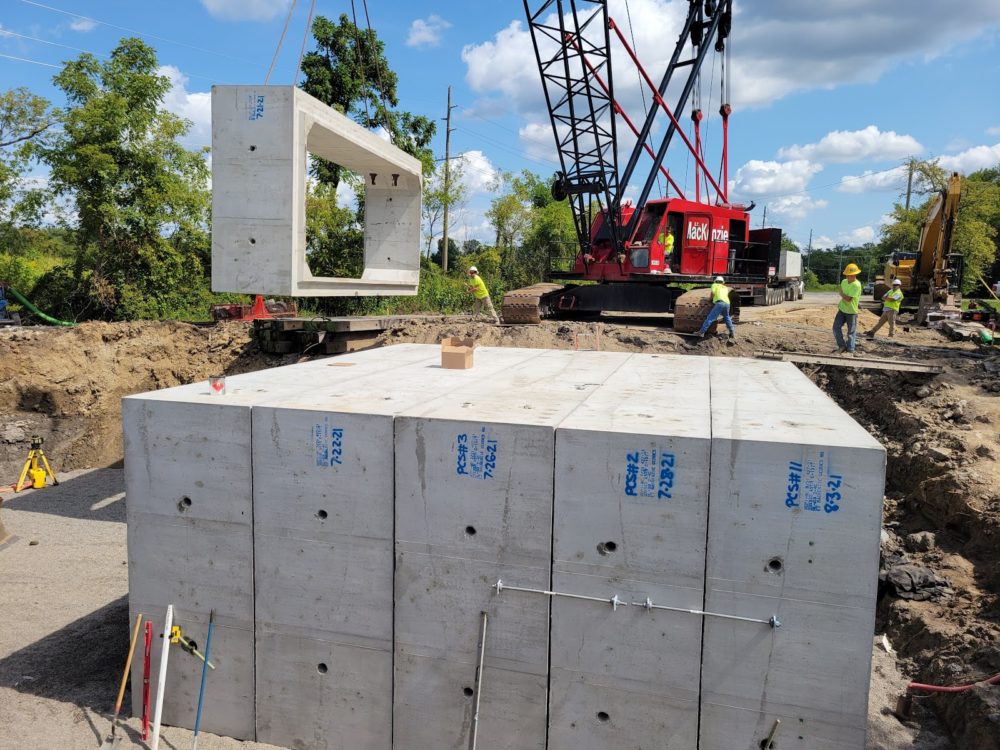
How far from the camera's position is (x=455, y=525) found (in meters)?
4.65

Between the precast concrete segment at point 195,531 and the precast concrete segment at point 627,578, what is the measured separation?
7.74ft

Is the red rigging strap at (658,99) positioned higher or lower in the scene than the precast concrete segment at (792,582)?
higher

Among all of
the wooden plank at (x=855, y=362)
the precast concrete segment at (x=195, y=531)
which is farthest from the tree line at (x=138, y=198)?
the precast concrete segment at (x=195, y=531)

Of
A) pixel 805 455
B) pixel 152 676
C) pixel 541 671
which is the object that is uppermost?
pixel 805 455

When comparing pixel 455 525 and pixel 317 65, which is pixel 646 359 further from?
pixel 317 65

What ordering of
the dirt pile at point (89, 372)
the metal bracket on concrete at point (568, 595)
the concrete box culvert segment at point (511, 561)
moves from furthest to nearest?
the dirt pile at point (89, 372), the metal bracket on concrete at point (568, 595), the concrete box culvert segment at point (511, 561)

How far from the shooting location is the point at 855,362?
40.8 ft

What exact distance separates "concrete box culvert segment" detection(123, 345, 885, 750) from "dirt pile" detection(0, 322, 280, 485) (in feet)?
37.3

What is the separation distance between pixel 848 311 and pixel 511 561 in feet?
38.1

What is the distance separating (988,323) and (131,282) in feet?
83.9

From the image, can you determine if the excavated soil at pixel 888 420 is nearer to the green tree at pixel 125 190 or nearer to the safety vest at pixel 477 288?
the safety vest at pixel 477 288

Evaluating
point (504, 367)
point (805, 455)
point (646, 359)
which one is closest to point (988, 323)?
point (646, 359)

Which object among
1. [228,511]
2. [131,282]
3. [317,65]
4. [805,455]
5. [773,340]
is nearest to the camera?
[805,455]

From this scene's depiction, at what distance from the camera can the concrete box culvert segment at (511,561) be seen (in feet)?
13.6
